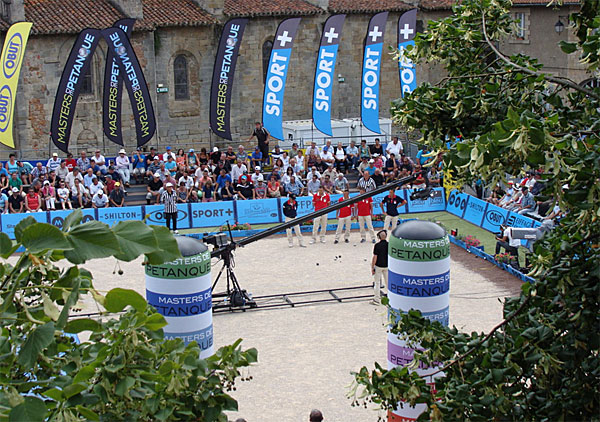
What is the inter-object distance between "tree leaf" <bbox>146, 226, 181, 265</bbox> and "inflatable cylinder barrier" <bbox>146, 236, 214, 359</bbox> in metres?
9.72

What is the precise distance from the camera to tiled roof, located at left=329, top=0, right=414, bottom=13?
141 ft

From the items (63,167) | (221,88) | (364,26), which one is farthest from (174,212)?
(364,26)

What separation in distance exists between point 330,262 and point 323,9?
2128cm

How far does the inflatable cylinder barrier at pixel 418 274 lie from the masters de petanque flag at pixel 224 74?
65.9 ft

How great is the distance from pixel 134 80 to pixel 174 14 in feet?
27.1

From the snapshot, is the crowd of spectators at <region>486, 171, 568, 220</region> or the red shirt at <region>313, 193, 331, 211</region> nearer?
the crowd of spectators at <region>486, 171, 568, 220</region>

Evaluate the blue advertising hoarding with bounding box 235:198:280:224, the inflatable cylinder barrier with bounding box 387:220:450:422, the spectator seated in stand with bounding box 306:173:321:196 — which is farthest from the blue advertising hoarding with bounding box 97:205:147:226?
the inflatable cylinder barrier with bounding box 387:220:450:422

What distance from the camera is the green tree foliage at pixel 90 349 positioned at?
13.9 ft

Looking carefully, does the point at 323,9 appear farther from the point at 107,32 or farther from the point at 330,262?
the point at 330,262

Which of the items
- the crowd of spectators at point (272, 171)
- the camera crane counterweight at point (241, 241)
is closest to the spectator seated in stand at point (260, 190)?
the crowd of spectators at point (272, 171)

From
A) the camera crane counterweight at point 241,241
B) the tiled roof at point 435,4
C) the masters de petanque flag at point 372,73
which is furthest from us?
the tiled roof at point 435,4

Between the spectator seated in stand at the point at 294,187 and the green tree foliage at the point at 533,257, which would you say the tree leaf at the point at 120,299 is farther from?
the spectator seated in stand at the point at 294,187

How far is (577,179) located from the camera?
556 cm

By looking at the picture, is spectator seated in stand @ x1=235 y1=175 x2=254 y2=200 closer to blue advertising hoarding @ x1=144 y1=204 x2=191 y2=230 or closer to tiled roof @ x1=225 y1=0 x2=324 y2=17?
blue advertising hoarding @ x1=144 y1=204 x2=191 y2=230
